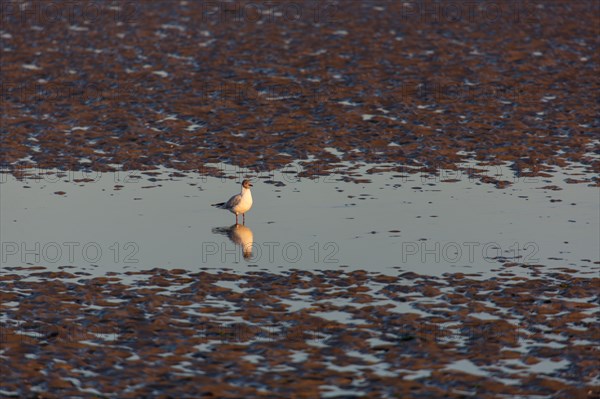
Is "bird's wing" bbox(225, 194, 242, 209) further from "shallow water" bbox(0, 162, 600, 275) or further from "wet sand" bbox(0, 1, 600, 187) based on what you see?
"wet sand" bbox(0, 1, 600, 187)

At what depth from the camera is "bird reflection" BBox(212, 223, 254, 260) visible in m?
23.9

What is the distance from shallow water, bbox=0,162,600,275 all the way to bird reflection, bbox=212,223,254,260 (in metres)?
0.04

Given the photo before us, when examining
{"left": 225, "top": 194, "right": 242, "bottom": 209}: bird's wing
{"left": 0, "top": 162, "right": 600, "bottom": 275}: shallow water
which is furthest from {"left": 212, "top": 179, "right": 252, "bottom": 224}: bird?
{"left": 0, "top": 162, "right": 600, "bottom": 275}: shallow water

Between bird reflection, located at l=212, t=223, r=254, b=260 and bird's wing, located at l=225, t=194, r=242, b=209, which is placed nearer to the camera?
bird reflection, located at l=212, t=223, r=254, b=260

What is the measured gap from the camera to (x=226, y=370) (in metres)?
17.4

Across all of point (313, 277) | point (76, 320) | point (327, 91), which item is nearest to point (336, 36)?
point (327, 91)

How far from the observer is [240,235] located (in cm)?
2483

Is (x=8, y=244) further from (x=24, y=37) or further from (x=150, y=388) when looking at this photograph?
(x=24, y=37)

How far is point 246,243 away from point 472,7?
28.8m

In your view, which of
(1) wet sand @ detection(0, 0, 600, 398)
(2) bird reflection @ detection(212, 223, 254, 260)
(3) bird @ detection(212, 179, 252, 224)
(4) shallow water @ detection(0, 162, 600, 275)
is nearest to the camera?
(1) wet sand @ detection(0, 0, 600, 398)

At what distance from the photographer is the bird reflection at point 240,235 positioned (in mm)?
23925

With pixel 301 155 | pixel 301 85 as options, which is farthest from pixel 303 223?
pixel 301 85

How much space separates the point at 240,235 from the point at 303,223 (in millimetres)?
1395

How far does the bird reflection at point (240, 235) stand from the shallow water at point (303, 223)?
0.04m
